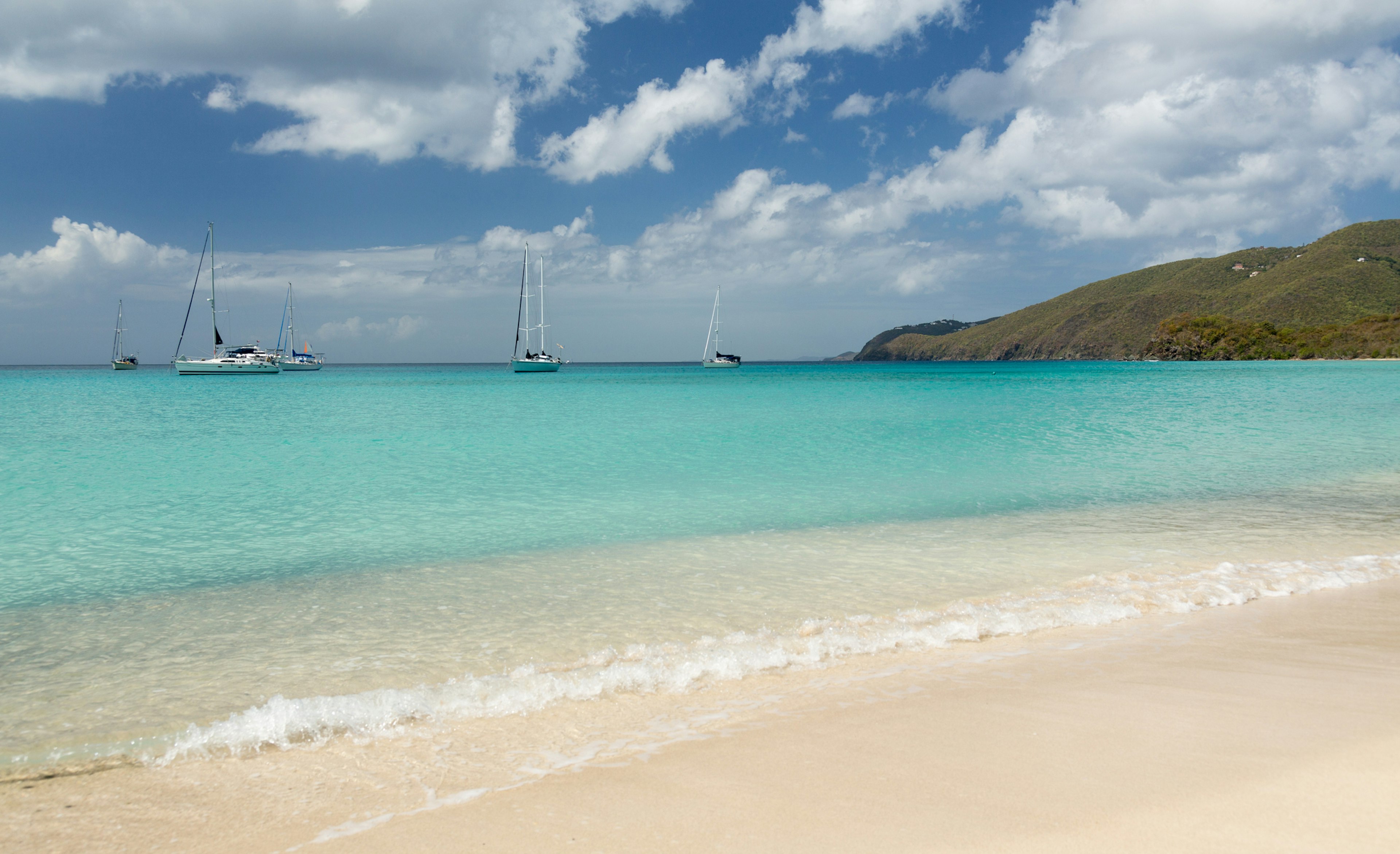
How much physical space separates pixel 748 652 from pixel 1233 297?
175 meters

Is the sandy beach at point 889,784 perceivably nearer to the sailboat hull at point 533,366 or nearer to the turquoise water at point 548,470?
the turquoise water at point 548,470

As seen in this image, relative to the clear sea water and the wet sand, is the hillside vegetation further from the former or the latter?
the wet sand

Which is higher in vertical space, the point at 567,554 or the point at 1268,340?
the point at 1268,340

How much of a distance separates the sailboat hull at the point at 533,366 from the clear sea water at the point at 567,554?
7477cm

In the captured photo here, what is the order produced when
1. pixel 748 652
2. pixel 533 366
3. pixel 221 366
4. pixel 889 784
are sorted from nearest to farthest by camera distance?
pixel 889 784 → pixel 748 652 → pixel 221 366 → pixel 533 366

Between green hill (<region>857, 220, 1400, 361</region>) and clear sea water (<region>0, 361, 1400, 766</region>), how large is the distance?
12540 centimetres

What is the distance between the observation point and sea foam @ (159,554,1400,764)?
400 centimetres

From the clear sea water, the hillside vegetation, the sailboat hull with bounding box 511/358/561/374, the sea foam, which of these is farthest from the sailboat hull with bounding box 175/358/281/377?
the hillside vegetation

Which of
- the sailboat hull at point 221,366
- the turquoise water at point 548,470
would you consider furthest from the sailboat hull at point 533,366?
the turquoise water at point 548,470

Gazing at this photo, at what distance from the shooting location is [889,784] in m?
3.18

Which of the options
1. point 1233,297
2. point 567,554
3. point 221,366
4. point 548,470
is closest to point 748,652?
point 567,554

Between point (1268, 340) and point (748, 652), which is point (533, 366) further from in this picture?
point (1268, 340)

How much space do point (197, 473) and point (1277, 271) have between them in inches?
7211

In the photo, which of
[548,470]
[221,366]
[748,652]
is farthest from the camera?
[221,366]
